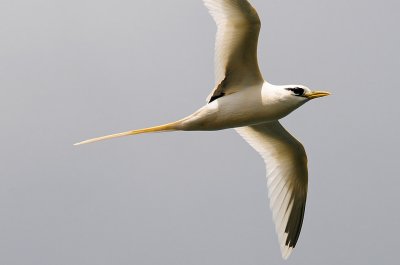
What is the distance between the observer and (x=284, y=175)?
2133 cm

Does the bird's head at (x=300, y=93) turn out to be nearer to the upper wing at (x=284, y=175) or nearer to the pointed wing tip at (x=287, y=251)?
the upper wing at (x=284, y=175)

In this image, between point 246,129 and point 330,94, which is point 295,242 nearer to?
point 246,129

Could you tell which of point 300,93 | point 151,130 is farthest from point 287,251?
point 151,130

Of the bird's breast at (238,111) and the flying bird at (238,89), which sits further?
the bird's breast at (238,111)

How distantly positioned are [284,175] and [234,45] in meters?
4.41

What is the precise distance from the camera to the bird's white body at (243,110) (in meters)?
18.4

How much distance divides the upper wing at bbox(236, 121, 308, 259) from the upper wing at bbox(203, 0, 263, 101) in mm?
2397

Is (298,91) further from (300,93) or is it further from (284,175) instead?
(284,175)

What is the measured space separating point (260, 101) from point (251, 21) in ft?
5.85

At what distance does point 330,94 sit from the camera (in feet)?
60.1

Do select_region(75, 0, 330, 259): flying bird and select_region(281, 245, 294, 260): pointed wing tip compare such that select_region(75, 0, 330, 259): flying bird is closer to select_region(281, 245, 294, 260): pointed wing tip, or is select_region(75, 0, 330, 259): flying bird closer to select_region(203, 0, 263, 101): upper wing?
select_region(203, 0, 263, 101): upper wing

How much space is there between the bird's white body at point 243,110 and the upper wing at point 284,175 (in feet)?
7.71

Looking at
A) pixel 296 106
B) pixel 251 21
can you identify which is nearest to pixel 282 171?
pixel 296 106

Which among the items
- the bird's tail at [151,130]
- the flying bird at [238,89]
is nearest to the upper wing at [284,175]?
the flying bird at [238,89]
